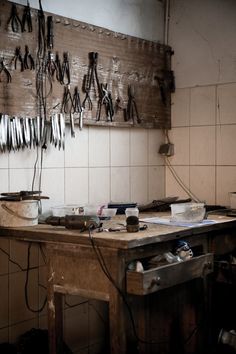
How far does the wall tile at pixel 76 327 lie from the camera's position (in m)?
3.54

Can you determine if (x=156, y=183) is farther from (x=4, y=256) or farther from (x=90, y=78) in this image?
(x=4, y=256)

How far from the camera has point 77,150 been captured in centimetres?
354

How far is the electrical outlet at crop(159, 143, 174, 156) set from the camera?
4.17 metres

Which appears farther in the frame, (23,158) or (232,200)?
(232,200)

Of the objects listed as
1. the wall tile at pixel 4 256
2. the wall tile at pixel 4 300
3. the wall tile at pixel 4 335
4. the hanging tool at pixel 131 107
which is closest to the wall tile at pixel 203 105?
the hanging tool at pixel 131 107

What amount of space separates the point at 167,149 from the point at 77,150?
2.94 ft

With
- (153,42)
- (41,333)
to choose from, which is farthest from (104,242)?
(153,42)

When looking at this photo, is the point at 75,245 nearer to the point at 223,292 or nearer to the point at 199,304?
the point at 199,304

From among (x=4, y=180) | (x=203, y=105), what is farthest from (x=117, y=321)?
(x=203, y=105)

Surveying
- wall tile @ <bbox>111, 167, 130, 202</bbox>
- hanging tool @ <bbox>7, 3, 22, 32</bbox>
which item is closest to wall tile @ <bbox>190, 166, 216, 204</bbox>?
wall tile @ <bbox>111, 167, 130, 202</bbox>

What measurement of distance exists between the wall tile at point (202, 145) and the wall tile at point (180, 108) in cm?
11

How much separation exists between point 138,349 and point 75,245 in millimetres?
1104

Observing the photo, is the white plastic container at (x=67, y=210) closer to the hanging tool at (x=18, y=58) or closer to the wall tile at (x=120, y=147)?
the wall tile at (x=120, y=147)

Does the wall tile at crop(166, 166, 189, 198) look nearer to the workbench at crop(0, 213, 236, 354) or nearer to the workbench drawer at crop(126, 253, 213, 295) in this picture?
the workbench at crop(0, 213, 236, 354)
